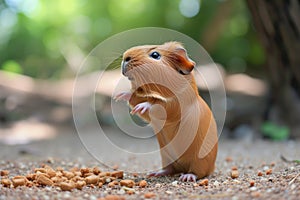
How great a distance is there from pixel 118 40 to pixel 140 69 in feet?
1.57

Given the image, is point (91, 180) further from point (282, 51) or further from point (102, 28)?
point (102, 28)

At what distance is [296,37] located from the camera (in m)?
4.80

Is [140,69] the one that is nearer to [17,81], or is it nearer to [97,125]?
[97,125]

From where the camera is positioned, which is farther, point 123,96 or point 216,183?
point 123,96

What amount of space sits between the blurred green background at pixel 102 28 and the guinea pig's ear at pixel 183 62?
5397 mm

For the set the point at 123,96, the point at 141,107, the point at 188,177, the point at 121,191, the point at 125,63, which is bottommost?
the point at 121,191

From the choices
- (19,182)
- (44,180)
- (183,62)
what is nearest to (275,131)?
(183,62)

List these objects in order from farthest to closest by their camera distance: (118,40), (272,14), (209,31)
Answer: (209,31), (272,14), (118,40)

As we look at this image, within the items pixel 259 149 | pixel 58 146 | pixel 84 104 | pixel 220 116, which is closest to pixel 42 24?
pixel 84 104

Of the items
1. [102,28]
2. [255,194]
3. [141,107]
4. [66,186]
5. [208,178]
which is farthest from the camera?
[102,28]

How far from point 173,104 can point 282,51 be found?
2968 mm

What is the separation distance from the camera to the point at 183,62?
2.54 metres

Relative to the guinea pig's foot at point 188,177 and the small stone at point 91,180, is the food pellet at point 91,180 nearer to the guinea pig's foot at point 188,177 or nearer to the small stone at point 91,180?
the small stone at point 91,180

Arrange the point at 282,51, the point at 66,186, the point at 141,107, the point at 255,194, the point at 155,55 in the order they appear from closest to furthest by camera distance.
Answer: the point at 255,194 < the point at 66,186 < the point at 141,107 < the point at 155,55 < the point at 282,51
